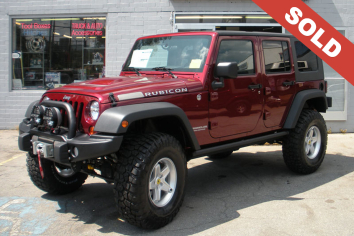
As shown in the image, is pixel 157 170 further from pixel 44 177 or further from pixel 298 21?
pixel 298 21

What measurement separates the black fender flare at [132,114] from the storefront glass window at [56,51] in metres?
6.09

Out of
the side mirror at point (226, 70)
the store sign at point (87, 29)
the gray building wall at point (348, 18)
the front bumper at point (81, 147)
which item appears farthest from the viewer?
the store sign at point (87, 29)

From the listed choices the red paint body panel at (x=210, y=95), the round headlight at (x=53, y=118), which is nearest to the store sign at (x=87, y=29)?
the red paint body panel at (x=210, y=95)

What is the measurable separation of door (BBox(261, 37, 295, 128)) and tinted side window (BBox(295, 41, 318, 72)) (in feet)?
0.75

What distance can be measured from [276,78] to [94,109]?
8.98ft

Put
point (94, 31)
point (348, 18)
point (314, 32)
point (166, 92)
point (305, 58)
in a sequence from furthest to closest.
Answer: point (94, 31) < point (348, 18) < point (314, 32) < point (305, 58) < point (166, 92)

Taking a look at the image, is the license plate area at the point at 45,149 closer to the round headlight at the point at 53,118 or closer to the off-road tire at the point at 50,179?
the round headlight at the point at 53,118

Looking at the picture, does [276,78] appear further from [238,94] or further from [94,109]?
[94,109]

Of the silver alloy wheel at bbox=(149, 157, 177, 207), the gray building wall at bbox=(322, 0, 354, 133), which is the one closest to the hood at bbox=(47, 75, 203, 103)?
the silver alloy wheel at bbox=(149, 157, 177, 207)

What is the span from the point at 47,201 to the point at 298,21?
5.69m

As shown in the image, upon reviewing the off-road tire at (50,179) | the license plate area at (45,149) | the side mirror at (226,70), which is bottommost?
the off-road tire at (50,179)

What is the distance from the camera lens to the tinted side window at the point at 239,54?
4.59m

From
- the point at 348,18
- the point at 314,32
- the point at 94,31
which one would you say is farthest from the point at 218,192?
the point at 348,18

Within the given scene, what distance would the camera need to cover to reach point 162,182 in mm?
3807
